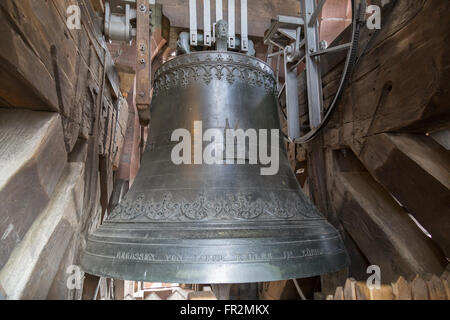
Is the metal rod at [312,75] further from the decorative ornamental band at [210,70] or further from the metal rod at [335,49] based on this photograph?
the decorative ornamental band at [210,70]

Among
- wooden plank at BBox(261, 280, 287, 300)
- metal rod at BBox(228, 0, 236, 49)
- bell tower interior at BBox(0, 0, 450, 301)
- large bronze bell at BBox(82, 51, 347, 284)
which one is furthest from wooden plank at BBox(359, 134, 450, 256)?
wooden plank at BBox(261, 280, 287, 300)

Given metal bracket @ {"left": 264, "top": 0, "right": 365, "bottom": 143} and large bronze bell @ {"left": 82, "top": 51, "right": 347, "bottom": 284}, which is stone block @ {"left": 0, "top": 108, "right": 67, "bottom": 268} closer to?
large bronze bell @ {"left": 82, "top": 51, "right": 347, "bottom": 284}

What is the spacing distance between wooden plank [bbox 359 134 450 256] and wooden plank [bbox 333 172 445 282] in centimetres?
15

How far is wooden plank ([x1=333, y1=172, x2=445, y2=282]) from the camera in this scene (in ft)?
4.32

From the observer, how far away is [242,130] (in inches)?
52.5

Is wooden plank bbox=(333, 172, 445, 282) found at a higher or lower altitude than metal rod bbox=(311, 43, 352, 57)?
lower

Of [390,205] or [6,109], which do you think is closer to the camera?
[6,109]

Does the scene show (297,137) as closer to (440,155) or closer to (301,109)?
(301,109)

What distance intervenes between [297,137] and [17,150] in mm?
1716

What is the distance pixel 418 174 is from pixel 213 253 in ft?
3.23

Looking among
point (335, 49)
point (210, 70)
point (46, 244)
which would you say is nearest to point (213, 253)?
point (46, 244)

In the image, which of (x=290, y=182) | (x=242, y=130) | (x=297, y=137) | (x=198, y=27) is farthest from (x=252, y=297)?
(x=198, y=27)

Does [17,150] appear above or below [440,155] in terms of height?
above

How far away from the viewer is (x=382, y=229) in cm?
147
